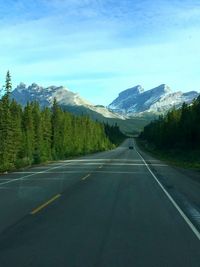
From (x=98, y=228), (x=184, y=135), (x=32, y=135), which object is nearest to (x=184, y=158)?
(x=32, y=135)

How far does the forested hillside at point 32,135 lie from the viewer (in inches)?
1863

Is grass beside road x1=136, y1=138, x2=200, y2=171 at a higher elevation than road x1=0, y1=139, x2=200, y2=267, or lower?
higher

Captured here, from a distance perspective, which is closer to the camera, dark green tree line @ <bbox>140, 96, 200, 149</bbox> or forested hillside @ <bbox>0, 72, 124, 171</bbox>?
forested hillside @ <bbox>0, 72, 124, 171</bbox>

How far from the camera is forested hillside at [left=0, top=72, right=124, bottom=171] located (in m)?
47.3

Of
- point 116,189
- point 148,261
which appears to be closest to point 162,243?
point 148,261

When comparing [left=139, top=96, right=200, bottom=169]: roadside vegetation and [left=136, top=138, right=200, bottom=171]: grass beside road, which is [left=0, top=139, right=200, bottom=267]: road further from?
[left=139, top=96, right=200, bottom=169]: roadside vegetation

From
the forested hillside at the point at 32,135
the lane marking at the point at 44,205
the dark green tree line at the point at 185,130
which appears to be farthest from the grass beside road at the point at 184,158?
the lane marking at the point at 44,205

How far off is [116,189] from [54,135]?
60666mm

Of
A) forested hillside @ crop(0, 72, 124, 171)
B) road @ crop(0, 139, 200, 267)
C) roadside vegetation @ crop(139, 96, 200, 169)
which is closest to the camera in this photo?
road @ crop(0, 139, 200, 267)

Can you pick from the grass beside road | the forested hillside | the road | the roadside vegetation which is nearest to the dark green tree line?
the roadside vegetation

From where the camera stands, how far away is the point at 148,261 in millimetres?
8320

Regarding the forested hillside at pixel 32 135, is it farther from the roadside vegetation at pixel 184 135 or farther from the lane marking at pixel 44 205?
the lane marking at pixel 44 205

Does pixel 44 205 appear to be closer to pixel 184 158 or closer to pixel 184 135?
pixel 184 158

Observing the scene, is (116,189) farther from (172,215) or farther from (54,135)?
(54,135)
